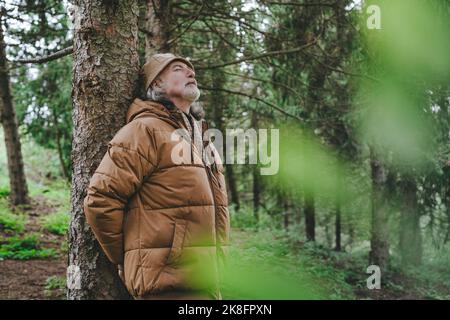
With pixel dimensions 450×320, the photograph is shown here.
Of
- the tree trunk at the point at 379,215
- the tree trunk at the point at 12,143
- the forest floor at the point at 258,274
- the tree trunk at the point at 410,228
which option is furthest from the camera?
the tree trunk at the point at 379,215

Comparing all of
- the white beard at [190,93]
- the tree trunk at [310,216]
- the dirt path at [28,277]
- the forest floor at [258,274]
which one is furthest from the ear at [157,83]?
the tree trunk at [310,216]

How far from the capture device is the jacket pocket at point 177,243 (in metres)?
2.72

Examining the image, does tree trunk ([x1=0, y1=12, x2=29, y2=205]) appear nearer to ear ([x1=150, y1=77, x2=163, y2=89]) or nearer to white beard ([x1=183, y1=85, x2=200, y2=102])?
ear ([x1=150, y1=77, x2=163, y2=89])

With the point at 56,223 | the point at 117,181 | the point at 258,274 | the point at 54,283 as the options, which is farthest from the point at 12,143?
the point at 117,181

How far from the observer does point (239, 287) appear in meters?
4.91

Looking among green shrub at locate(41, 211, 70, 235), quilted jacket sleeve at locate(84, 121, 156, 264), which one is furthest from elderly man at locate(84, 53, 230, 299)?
green shrub at locate(41, 211, 70, 235)

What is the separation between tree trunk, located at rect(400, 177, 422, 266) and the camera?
469 inches

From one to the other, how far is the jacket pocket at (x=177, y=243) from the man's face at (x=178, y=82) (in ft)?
3.24

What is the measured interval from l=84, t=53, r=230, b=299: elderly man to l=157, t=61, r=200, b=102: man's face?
0.62 feet

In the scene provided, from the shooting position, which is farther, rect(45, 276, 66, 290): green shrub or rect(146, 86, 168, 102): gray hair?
rect(45, 276, 66, 290): green shrub

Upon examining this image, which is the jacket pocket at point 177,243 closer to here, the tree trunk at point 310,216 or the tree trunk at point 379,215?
the tree trunk at point 379,215

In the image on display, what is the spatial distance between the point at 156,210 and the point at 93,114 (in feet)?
3.15
